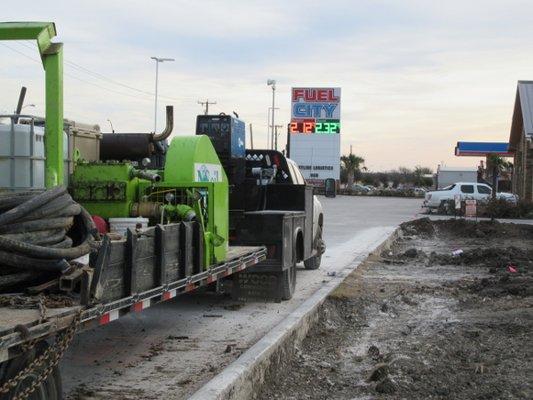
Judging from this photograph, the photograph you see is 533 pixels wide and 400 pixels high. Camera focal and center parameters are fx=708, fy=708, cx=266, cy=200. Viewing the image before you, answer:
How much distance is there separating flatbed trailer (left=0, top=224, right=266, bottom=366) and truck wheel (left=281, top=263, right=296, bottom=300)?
3.21 metres

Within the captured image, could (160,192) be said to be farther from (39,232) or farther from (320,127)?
(320,127)

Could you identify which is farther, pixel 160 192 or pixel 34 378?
pixel 160 192

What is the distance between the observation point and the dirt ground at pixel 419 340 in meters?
6.07

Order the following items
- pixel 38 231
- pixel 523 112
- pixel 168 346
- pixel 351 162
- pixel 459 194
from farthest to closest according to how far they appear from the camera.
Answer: pixel 351 162 < pixel 523 112 < pixel 459 194 < pixel 168 346 < pixel 38 231

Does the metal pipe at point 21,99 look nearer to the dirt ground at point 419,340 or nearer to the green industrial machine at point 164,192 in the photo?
the green industrial machine at point 164,192

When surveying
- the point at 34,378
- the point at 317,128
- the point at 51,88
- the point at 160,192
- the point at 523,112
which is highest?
the point at 317,128

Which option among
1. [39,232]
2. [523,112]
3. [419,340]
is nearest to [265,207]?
[419,340]

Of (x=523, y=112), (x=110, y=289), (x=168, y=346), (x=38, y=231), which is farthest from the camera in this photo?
(x=523, y=112)

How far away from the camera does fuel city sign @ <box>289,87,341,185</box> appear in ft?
198

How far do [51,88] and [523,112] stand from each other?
1502 inches

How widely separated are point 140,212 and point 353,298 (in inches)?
186

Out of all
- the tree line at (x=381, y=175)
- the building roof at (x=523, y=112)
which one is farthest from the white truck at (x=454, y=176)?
the tree line at (x=381, y=175)

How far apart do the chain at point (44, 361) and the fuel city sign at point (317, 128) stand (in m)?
56.1

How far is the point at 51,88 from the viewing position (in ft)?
16.0
